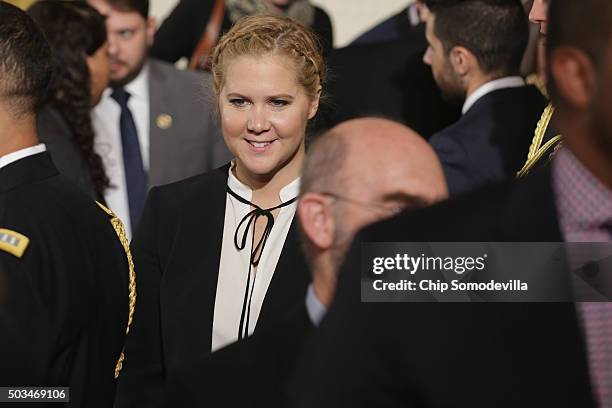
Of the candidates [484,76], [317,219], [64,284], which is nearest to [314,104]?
[64,284]

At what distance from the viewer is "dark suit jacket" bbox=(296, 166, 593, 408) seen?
4.53 feet

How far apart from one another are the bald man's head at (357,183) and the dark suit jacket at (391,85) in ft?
7.59

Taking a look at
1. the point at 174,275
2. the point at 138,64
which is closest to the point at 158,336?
the point at 174,275

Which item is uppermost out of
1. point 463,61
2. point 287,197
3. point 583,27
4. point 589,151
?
point 463,61

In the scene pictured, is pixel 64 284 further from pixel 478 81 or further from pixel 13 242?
pixel 478 81

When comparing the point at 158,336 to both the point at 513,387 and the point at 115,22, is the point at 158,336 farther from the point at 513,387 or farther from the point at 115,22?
the point at 115,22

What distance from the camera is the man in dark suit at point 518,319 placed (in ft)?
4.54

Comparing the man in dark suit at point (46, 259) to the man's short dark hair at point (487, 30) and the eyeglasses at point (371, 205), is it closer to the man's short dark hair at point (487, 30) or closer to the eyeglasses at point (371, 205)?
the eyeglasses at point (371, 205)

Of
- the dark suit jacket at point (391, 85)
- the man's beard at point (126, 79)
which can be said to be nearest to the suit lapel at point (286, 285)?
the dark suit jacket at point (391, 85)

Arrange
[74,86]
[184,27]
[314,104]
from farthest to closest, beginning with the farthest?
[184,27] → [74,86] → [314,104]

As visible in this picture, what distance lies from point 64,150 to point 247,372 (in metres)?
2.37

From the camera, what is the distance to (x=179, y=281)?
2.96 m

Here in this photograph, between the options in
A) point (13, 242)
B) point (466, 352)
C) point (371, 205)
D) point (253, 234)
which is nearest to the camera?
point (466, 352)

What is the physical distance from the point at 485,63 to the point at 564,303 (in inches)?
101
